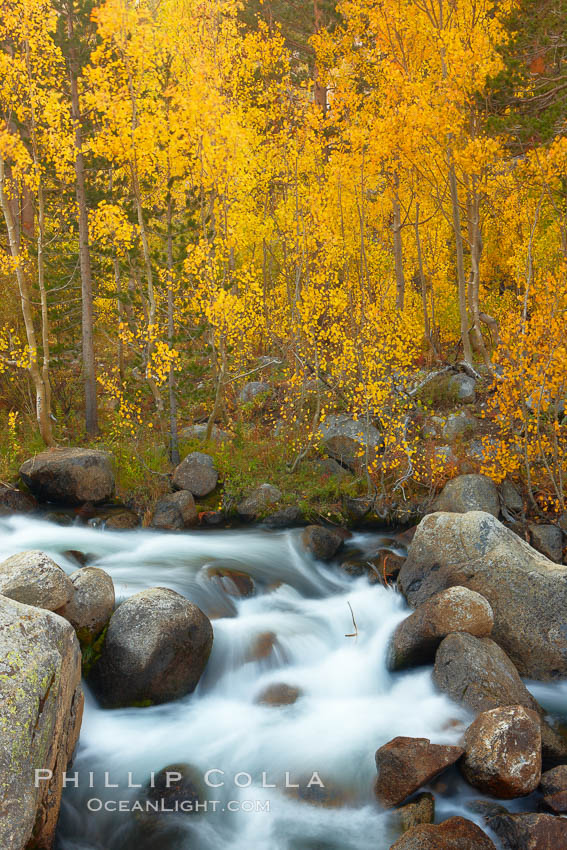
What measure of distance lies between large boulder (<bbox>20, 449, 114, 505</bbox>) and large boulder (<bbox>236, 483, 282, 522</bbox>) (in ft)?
8.14

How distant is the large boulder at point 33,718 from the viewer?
409 cm

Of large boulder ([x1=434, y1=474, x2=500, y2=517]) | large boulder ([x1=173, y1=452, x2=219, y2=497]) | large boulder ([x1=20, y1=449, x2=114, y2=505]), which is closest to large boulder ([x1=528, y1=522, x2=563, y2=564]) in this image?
large boulder ([x1=434, y1=474, x2=500, y2=517])

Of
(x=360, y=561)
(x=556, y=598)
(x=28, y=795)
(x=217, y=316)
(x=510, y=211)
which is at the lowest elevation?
(x=360, y=561)

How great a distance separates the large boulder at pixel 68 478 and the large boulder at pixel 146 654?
5108mm

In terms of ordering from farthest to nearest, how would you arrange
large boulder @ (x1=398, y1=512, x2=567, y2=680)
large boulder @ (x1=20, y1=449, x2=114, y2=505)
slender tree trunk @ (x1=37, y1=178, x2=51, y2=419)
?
slender tree trunk @ (x1=37, y1=178, x2=51, y2=419) → large boulder @ (x1=20, y1=449, x2=114, y2=505) → large boulder @ (x1=398, y1=512, x2=567, y2=680)

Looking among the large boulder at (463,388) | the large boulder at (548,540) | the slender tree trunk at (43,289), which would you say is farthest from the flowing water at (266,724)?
the large boulder at (463,388)

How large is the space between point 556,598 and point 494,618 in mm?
743

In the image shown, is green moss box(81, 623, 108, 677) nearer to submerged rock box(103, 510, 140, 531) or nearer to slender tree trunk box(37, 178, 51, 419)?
submerged rock box(103, 510, 140, 531)

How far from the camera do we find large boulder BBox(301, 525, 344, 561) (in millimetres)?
9992

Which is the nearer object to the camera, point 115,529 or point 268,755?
point 268,755

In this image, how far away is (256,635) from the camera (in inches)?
302

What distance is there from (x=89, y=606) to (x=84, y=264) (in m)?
9.42

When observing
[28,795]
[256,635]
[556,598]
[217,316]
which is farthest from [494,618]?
[217,316]

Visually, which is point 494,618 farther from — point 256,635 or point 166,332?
point 166,332
